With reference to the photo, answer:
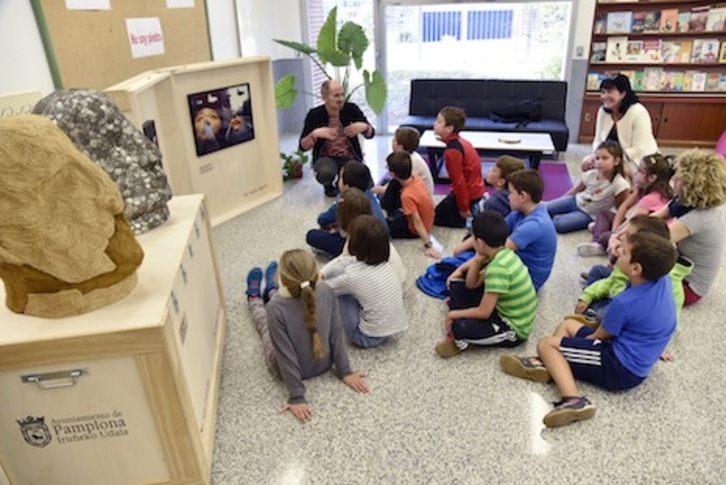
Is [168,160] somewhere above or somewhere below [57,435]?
above

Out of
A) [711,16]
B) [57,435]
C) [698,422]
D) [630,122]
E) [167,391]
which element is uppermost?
[711,16]

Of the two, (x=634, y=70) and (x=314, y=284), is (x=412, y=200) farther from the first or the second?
(x=634, y=70)

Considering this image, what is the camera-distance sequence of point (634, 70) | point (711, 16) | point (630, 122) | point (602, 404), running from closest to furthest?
point (602, 404) < point (630, 122) < point (711, 16) < point (634, 70)

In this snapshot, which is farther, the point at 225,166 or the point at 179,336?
the point at 225,166

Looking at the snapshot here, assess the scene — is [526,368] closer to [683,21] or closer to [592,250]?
[592,250]

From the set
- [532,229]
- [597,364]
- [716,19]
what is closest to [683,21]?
[716,19]

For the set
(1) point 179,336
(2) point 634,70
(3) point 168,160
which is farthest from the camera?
(2) point 634,70

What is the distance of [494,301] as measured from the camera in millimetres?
2373

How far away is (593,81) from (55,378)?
597cm

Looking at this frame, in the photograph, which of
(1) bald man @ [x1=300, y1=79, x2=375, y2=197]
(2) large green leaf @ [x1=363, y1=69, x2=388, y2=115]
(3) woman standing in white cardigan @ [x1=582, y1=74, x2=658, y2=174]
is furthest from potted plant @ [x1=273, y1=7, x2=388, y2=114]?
(3) woman standing in white cardigan @ [x1=582, y1=74, x2=658, y2=174]

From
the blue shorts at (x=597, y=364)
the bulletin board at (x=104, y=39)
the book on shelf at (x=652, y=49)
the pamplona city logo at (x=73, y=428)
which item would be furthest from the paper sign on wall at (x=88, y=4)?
the book on shelf at (x=652, y=49)

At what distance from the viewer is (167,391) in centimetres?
159

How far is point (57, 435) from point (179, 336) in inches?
18.1

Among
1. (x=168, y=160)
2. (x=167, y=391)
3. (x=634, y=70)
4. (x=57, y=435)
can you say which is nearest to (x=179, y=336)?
(x=167, y=391)
